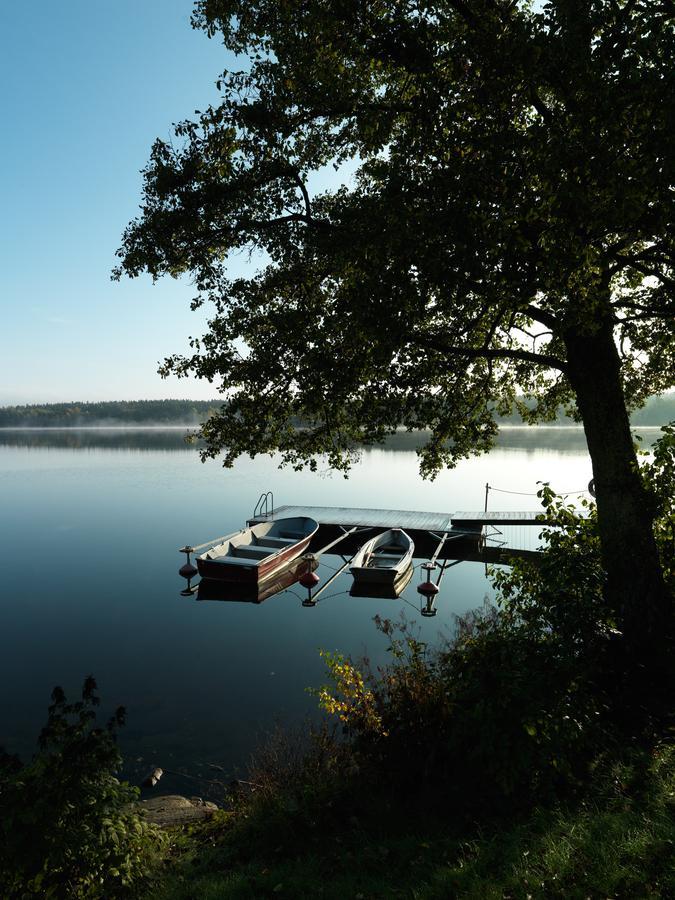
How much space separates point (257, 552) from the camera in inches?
879

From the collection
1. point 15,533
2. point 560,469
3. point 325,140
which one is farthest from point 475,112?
point 560,469

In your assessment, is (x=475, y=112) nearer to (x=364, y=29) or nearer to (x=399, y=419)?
(x=364, y=29)

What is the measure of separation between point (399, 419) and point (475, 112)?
508 centimetres

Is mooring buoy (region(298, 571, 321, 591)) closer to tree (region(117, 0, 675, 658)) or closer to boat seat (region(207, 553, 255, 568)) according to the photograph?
boat seat (region(207, 553, 255, 568))

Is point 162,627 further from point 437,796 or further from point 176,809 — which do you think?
point 437,796

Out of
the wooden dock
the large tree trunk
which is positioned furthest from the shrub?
the wooden dock

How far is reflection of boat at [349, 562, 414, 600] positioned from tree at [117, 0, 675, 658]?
9.75 meters

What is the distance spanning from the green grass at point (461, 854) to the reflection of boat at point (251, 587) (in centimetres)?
1428

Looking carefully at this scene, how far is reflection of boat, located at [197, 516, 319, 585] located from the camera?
1989 centimetres

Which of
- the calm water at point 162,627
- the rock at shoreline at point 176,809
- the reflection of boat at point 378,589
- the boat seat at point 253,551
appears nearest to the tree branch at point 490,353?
the calm water at point 162,627

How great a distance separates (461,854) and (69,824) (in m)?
3.53

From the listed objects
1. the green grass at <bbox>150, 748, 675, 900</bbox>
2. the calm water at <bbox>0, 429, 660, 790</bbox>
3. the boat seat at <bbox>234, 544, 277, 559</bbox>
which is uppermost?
the green grass at <bbox>150, 748, 675, 900</bbox>

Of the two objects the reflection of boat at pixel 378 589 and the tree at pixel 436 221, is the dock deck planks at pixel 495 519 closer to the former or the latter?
the reflection of boat at pixel 378 589

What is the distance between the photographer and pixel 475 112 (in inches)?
272
